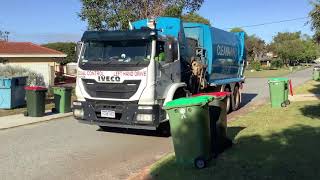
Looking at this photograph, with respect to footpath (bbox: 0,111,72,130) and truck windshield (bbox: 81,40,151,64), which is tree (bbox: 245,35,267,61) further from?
truck windshield (bbox: 81,40,151,64)

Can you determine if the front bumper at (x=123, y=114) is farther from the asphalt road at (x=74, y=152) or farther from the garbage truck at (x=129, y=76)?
the asphalt road at (x=74, y=152)

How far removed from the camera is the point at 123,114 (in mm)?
10383

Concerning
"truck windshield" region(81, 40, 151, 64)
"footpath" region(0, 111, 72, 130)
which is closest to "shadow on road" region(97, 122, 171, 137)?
"truck windshield" region(81, 40, 151, 64)

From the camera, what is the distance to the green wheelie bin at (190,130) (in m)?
7.43

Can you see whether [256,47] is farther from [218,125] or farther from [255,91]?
[218,125]

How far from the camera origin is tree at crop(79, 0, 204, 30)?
2220 centimetres

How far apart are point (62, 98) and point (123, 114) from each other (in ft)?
21.4

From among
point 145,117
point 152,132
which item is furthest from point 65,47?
point 145,117

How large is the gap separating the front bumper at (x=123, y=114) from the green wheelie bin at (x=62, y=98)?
5.42 meters

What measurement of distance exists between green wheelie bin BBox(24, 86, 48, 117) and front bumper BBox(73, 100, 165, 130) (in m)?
4.43

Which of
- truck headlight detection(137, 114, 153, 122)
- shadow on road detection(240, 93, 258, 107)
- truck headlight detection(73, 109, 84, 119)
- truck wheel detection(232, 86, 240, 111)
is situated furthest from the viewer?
shadow on road detection(240, 93, 258, 107)

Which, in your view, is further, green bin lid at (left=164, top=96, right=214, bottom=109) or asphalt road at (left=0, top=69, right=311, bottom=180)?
asphalt road at (left=0, top=69, right=311, bottom=180)

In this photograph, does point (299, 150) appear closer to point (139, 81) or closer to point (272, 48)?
point (139, 81)

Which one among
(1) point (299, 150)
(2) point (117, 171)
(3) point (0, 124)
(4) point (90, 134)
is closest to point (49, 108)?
(3) point (0, 124)
